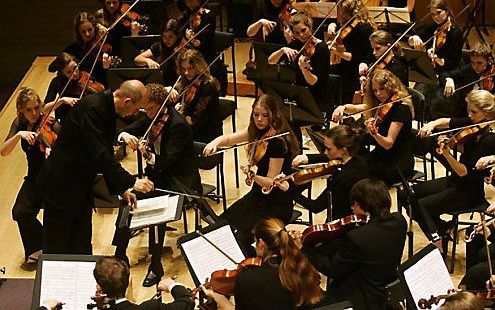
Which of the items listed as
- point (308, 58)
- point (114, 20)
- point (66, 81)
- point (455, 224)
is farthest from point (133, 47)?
point (455, 224)

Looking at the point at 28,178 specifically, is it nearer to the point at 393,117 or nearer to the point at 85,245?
the point at 85,245

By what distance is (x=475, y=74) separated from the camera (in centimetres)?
709

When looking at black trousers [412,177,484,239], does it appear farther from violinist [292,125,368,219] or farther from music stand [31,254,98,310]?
music stand [31,254,98,310]

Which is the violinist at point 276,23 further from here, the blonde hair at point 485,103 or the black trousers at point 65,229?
the black trousers at point 65,229

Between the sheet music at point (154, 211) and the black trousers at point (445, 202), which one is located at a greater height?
the sheet music at point (154, 211)

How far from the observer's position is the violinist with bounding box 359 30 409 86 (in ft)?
22.8

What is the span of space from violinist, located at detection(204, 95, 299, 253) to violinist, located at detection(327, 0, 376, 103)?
6.46 ft

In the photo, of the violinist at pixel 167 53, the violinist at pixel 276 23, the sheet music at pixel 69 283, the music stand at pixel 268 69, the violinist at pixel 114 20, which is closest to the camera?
the sheet music at pixel 69 283

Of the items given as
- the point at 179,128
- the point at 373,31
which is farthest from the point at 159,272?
the point at 373,31

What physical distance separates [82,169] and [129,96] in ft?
1.91

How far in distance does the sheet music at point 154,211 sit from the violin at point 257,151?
0.53 m

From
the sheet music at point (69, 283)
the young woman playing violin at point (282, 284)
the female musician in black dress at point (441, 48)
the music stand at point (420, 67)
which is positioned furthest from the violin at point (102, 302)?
the female musician in black dress at point (441, 48)

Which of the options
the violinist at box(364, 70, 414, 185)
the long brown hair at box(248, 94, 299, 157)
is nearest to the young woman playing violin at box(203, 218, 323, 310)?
the long brown hair at box(248, 94, 299, 157)

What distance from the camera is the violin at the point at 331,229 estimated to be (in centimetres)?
471
